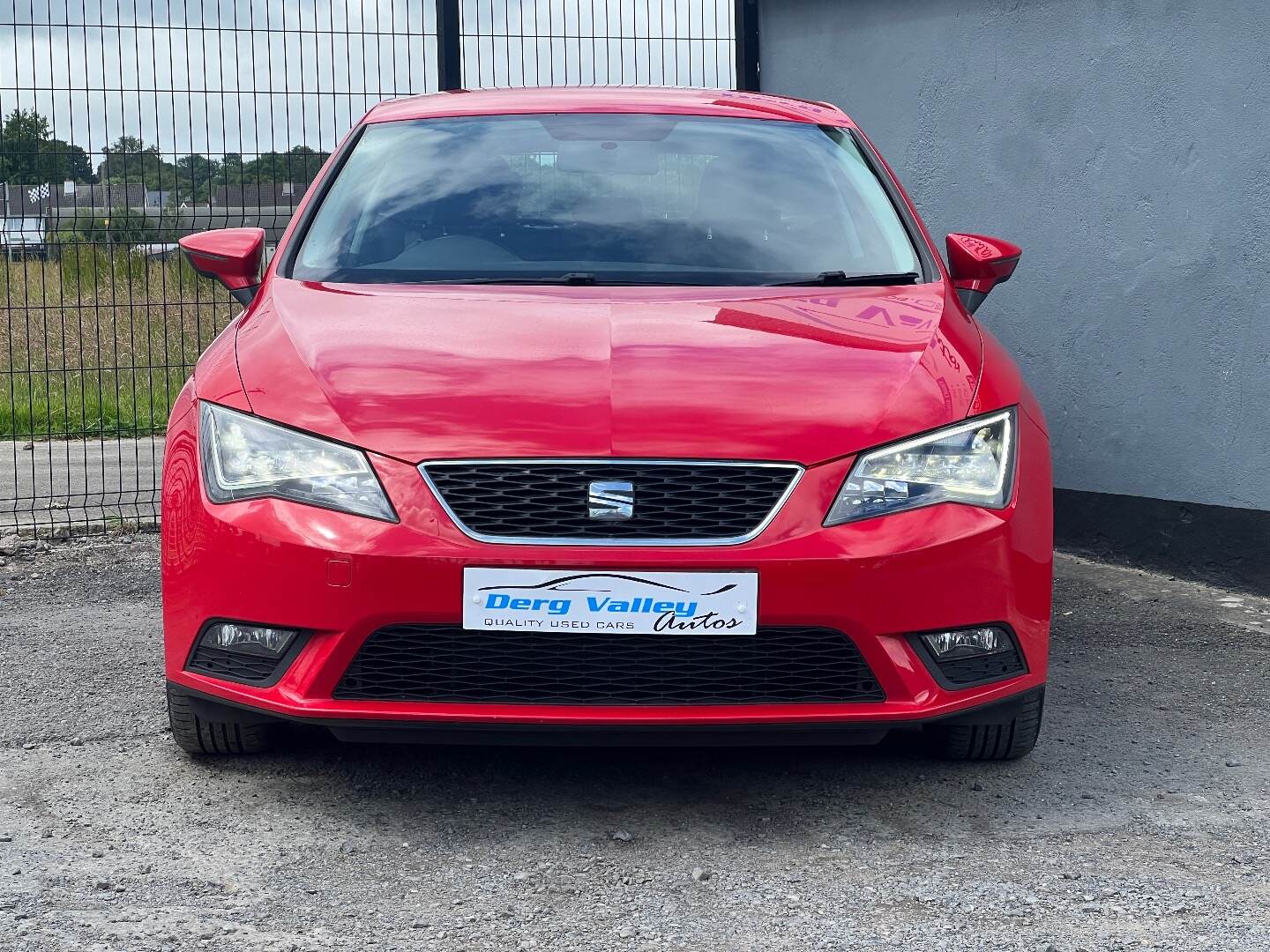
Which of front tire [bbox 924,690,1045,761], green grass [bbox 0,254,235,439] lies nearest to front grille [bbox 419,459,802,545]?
front tire [bbox 924,690,1045,761]

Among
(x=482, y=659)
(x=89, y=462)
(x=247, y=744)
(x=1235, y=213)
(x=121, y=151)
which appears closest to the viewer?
(x=482, y=659)

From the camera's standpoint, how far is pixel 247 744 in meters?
3.59

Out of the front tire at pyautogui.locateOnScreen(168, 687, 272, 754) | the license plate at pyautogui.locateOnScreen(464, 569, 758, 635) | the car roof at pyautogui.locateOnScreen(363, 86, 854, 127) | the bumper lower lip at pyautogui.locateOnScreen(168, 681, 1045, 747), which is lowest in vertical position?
the front tire at pyautogui.locateOnScreen(168, 687, 272, 754)

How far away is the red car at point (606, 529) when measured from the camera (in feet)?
9.80

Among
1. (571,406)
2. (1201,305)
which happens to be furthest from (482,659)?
(1201,305)

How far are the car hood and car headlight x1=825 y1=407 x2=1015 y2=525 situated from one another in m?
0.04

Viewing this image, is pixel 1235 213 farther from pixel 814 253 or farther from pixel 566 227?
pixel 566 227

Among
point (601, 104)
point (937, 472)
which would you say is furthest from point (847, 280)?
point (601, 104)

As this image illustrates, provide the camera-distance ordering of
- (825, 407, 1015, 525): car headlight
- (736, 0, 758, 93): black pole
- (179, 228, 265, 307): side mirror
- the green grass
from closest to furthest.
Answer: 1. (825, 407, 1015, 525): car headlight
2. (179, 228, 265, 307): side mirror
3. the green grass
4. (736, 0, 758, 93): black pole

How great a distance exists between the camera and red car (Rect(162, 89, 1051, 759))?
2988 millimetres

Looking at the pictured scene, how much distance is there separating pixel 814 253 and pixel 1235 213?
2.27 m

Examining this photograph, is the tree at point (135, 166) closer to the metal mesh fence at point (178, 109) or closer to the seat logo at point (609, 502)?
the metal mesh fence at point (178, 109)

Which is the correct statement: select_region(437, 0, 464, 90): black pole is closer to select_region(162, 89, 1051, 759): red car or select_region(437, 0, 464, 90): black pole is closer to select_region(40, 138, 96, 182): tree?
select_region(40, 138, 96, 182): tree

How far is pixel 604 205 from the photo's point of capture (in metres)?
4.25
